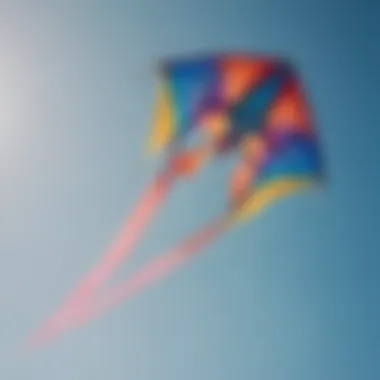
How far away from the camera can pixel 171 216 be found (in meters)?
1.46

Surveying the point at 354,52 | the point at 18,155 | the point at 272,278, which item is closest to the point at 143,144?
the point at 18,155

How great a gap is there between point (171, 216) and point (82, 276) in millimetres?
220

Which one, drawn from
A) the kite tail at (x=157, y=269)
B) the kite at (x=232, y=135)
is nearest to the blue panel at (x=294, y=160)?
the kite at (x=232, y=135)

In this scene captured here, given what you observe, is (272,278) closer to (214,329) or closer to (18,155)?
(214,329)

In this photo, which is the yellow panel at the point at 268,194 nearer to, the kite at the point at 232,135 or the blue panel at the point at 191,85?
the kite at the point at 232,135

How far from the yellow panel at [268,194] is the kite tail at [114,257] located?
16cm

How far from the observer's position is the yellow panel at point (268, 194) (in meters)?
1.46

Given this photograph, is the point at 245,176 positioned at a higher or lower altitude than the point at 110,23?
lower

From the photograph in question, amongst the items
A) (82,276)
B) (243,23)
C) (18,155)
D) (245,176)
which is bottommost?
(82,276)

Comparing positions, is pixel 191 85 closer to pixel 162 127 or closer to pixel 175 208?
pixel 162 127

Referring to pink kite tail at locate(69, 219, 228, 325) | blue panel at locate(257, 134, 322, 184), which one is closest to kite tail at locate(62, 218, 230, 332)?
pink kite tail at locate(69, 219, 228, 325)

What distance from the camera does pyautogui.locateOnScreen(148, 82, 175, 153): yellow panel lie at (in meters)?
1.47

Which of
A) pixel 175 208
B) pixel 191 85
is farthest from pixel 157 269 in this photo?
pixel 191 85

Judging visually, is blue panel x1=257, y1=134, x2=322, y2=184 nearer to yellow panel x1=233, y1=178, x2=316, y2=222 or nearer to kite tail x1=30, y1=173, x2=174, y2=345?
yellow panel x1=233, y1=178, x2=316, y2=222
